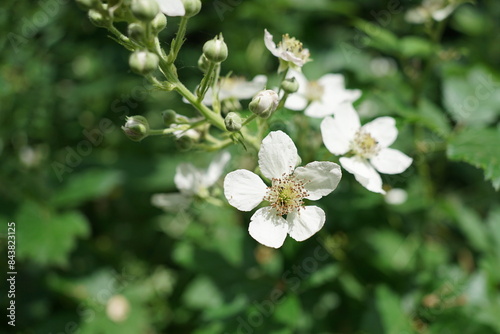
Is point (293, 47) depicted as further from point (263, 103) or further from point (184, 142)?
point (184, 142)

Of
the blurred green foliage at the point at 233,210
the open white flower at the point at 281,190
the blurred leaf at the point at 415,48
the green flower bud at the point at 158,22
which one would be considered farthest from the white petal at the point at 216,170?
the blurred leaf at the point at 415,48

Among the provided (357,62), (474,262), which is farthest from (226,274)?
(357,62)

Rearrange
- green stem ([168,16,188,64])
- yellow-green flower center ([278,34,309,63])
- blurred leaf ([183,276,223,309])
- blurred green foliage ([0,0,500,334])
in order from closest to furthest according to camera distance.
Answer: green stem ([168,16,188,64]), yellow-green flower center ([278,34,309,63]), blurred green foliage ([0,0,500,334]), blurred leaf ([183,276,223,309])

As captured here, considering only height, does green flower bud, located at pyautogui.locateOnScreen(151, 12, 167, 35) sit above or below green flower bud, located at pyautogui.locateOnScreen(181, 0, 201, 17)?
below

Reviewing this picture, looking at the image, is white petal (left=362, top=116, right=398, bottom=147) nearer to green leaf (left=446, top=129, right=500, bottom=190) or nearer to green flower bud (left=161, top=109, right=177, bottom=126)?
green leaf (left=446, top=129, right=500, bottom=190)

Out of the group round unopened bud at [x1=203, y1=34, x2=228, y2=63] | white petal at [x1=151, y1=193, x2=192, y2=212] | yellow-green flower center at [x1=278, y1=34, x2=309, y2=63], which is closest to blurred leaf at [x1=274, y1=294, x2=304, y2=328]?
white petal at [x1=151, y1=193, x2=192, y2=212]
